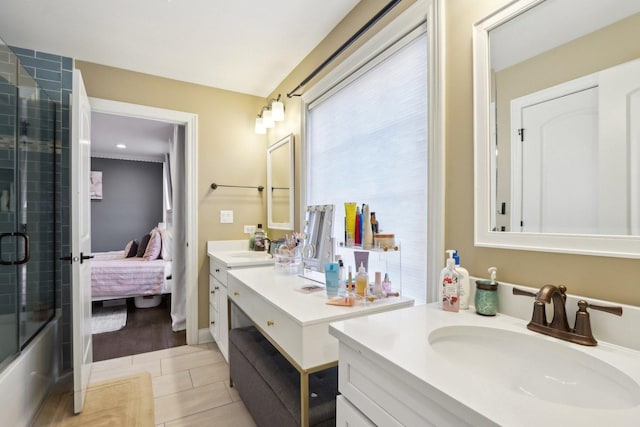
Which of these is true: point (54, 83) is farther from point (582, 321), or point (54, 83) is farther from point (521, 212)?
point (582, 321)

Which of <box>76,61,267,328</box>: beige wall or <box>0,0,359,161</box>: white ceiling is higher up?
<box>0,0,359,161</box>: white ceiling

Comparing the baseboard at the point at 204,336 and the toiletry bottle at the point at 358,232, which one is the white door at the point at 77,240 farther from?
the toiletry bottle at the point at 358,232

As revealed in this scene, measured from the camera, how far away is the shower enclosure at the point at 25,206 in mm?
1884

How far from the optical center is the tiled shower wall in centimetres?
235

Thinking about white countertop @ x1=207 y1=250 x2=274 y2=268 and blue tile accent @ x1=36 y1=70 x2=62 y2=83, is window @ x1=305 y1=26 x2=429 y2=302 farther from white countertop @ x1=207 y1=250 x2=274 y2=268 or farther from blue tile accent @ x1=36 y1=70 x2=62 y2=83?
blue tile accent @ x1=36 y1=70 x2=62 y2=83

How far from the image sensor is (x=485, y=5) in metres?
1.15

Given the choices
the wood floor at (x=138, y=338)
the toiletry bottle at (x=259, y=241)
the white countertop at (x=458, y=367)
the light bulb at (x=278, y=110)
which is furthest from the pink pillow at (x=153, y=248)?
the white countertop at (x=458, y=367)

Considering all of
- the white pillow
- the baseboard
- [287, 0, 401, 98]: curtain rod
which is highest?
[287, 0, 401, 98]: curtain rod

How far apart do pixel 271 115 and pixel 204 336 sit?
212cm

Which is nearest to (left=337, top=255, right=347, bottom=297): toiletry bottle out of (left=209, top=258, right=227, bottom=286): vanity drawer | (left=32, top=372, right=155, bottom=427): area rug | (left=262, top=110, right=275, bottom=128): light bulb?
(left=209, top=258, right=227, bottom=286): vanity drawer

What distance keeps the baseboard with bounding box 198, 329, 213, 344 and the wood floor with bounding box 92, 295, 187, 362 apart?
6.4 inches

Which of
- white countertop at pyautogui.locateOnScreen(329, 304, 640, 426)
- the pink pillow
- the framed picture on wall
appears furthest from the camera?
the framed picture on wall

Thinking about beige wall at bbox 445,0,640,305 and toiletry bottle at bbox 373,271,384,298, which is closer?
beige wall at bbox 445,0,640,305

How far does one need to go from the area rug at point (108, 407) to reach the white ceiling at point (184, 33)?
242 centimetres
